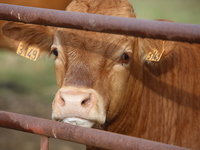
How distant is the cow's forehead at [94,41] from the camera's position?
2619 millimetres

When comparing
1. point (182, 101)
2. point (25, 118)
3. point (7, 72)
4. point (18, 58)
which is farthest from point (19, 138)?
point (25, 118)

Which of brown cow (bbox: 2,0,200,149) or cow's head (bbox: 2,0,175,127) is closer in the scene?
cow's head (bbox: 2,0,175,127)

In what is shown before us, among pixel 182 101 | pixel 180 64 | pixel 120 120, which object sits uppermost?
pixel 180 64

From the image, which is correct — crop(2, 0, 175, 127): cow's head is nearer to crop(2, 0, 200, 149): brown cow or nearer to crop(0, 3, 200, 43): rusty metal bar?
crop(2, 0, 200, 149): brown cow

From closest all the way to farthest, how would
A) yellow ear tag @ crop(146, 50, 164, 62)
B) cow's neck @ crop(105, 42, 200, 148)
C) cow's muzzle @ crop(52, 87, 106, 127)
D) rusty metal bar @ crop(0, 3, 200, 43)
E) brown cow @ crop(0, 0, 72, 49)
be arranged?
rusty metal bar @ crop(0, 3, 200, 43) → cow's muzzle @ crop(52, 87, 106, 127) → yellow ear tag @ crop(146, 50, 164, 62) → cow's neck @ crop(105, 42, 200, 148) → brown cow @ crop(0, 0, 72, 49)

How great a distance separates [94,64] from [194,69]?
0.89 m

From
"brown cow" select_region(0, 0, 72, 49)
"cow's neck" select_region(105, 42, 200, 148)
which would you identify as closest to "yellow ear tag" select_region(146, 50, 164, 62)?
"cow's neck" select_region(105, 42, 200, 148)

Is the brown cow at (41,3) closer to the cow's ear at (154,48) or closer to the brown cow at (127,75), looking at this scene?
the brown cow at (127,75)

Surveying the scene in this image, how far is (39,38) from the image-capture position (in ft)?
10.4

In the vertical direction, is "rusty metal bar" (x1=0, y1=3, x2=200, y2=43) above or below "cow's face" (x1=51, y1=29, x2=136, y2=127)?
above

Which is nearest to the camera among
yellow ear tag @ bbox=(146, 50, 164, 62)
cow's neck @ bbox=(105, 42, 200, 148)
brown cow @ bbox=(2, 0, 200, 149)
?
brown cow @ bbox=(2, 0, 200, 149)

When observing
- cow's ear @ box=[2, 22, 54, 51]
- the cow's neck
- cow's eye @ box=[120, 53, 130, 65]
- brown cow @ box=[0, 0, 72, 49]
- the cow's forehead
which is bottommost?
brown cow @ box=[0, 0, 72, 49]

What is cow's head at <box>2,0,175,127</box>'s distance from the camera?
2.39 metres

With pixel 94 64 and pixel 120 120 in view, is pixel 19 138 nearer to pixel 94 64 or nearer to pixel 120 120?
pixel 120 120
